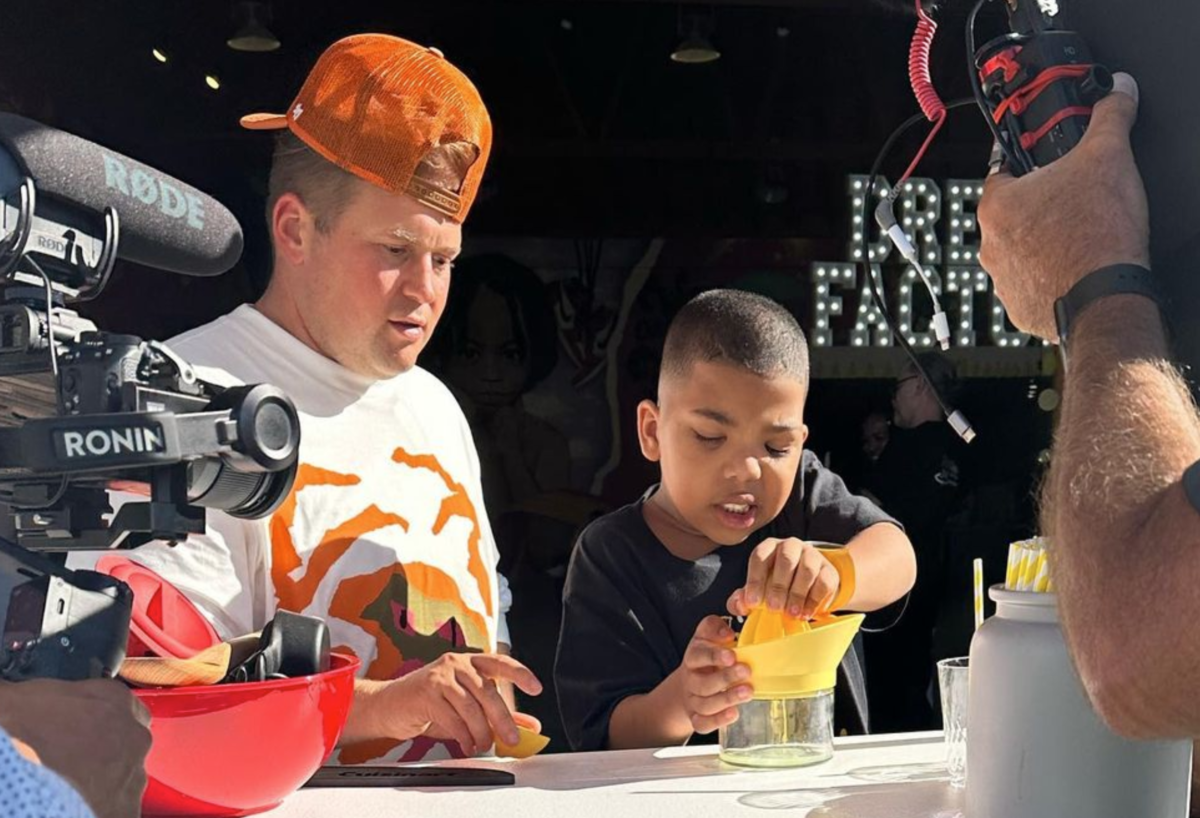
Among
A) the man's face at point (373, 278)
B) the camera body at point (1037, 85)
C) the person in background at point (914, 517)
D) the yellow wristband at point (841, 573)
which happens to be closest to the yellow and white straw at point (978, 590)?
the yellow wristband at point (841, 573)

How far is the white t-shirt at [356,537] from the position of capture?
1344mm

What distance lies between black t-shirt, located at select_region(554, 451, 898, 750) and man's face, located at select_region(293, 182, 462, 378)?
1.20ft

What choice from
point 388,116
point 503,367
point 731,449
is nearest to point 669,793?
point 731,449

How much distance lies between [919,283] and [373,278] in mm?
2636

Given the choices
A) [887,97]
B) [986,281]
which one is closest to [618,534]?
[986,281]

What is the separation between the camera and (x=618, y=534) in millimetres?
1651

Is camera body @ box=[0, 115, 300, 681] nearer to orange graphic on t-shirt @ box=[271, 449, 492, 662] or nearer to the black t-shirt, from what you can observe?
orange graphic on t-shirt @ box=[271, 449, 492, 662]

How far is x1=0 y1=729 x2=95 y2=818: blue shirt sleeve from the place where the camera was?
1.47 ft

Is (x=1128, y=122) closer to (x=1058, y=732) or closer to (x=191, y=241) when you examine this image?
(x=1058, y=732)

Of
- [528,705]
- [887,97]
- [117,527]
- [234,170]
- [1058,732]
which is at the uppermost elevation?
[887,97]

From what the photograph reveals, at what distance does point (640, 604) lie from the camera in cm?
159

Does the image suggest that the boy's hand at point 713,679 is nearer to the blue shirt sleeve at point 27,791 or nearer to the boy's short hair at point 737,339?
the boy's short hair at point 737,339

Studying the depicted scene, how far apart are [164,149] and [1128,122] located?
3.53 metres

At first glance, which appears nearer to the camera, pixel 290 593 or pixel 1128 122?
pixel 1128 122
